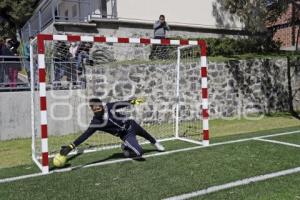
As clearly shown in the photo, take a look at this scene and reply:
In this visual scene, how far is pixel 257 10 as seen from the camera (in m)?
16.3

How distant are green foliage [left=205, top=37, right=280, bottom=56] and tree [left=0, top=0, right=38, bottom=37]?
62.2 ft

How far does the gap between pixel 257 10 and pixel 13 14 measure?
2250cm

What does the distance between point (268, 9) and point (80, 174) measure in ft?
38.3

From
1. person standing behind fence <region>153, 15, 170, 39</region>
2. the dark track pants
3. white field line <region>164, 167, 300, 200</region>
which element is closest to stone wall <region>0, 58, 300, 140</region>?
person standing behind fence <region>153, 15, 170, 39</region>

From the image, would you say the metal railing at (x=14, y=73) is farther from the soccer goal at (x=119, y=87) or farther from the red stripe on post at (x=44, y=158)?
the red stripe on post at (x=44, y=158)

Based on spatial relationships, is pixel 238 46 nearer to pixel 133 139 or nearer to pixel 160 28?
pixel 160 28

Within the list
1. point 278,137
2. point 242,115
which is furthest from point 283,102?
point 278,137

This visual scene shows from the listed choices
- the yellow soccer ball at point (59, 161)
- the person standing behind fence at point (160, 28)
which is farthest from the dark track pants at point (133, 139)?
the person standing behind fence at point (160, 28)

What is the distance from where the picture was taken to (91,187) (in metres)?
6.66

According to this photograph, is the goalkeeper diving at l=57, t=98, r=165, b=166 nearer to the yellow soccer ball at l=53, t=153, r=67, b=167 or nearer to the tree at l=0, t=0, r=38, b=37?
the yellow soccer ball at l=53, t=153, r=67, b=167

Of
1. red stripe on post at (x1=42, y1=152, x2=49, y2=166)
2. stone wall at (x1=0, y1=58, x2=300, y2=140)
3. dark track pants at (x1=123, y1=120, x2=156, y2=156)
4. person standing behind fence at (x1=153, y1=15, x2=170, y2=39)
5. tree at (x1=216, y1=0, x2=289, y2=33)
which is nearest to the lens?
red stripe on post at (x1=42, y1=152, x2=49, y2=166)

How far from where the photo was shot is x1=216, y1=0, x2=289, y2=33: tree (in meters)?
16.0

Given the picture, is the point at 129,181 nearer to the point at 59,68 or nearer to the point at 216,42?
the point at 59,68

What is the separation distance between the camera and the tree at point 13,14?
32344 mm
